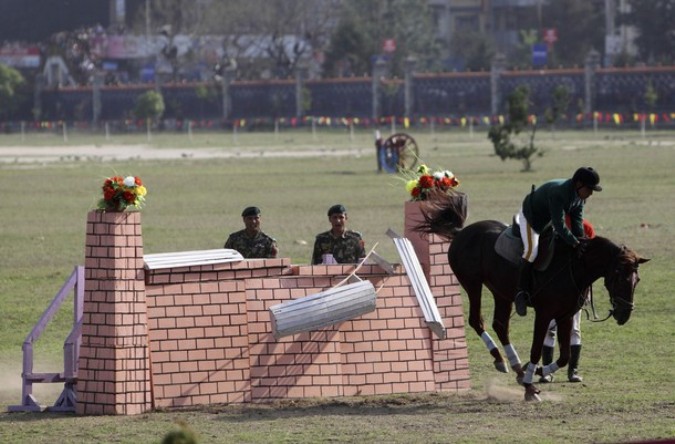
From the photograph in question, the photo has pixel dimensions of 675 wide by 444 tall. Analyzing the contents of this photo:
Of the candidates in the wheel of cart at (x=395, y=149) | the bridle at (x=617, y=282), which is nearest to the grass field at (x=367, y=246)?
the bridle at (x=617, y=282)

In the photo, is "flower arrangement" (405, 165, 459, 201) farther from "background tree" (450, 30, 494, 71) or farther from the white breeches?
"background tree" (450, 30, 494, 71)

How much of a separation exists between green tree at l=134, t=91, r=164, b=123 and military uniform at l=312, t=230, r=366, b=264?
83349mm

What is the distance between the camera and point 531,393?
41.0ft

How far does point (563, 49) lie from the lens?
126 metres

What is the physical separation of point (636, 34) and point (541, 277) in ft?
346

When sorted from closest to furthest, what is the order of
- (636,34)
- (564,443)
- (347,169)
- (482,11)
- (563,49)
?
1. (564,443)
2. (347,169)
3. (636,34)
4. (563,49)
5. (482,11)

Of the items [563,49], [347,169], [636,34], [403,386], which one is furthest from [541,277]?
[563,49]

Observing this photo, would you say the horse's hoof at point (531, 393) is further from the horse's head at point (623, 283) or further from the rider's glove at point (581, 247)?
the rider's glove at point (581, 247)

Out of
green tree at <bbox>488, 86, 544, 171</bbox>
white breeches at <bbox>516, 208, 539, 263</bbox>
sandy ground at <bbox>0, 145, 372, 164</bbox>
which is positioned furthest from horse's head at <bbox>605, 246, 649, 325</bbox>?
Result: sandy ground at <bbox>0, 145, 372, 164</bbox>

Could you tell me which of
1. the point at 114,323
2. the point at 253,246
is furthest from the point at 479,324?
the point at 114,323

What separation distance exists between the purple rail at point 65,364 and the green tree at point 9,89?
3813 inches

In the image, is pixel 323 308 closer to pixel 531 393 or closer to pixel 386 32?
pixel 531 393

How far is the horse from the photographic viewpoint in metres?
12.0

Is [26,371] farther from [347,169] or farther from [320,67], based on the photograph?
[320,67]
